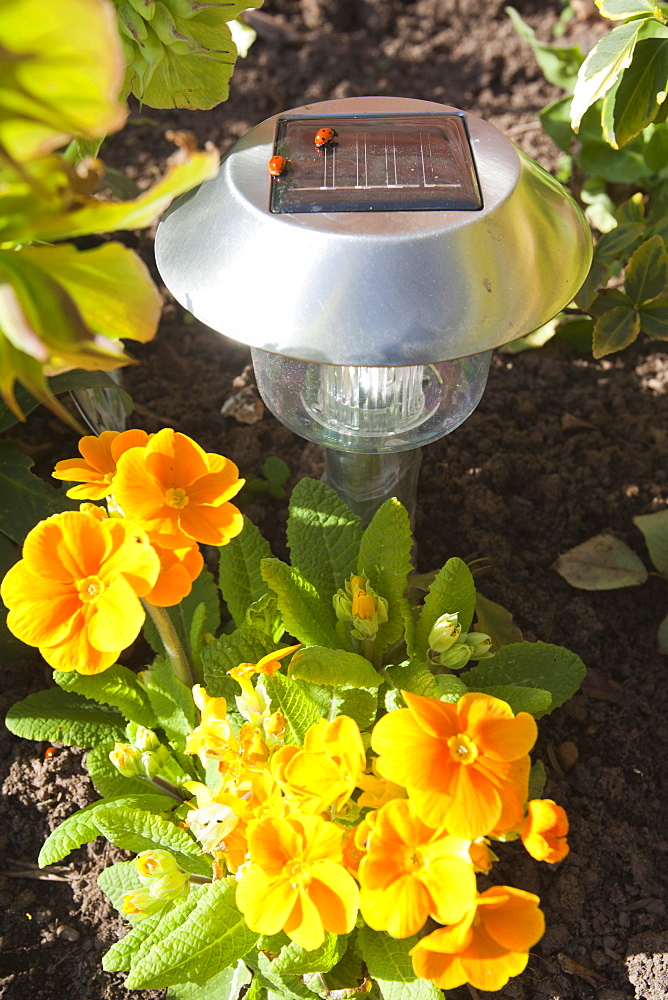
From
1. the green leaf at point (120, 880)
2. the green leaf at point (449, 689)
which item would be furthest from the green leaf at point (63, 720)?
the green leaf at point (449, 689)

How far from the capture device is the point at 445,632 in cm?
114

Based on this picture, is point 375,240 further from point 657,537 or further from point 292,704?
point 657,537

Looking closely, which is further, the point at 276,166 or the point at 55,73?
the point at 276,166

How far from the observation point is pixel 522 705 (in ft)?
3.81

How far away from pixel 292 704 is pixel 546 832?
44cm

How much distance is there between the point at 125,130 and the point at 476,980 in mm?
2595

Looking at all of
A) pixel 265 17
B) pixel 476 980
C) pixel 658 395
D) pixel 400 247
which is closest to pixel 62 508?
pixel 400 247

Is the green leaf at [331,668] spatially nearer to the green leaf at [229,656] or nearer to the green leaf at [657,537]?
the green leaf at [229,656]

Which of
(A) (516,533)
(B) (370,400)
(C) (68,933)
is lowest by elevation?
(C) (68,933)

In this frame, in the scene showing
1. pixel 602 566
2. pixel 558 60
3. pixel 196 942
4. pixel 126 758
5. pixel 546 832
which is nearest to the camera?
pixel 546 832

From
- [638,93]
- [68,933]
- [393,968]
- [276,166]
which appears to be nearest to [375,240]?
[276,166]

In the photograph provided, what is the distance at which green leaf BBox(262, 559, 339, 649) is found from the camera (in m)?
1.24

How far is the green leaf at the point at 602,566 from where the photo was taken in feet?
5.56

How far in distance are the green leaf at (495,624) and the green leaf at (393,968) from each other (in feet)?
1.85
